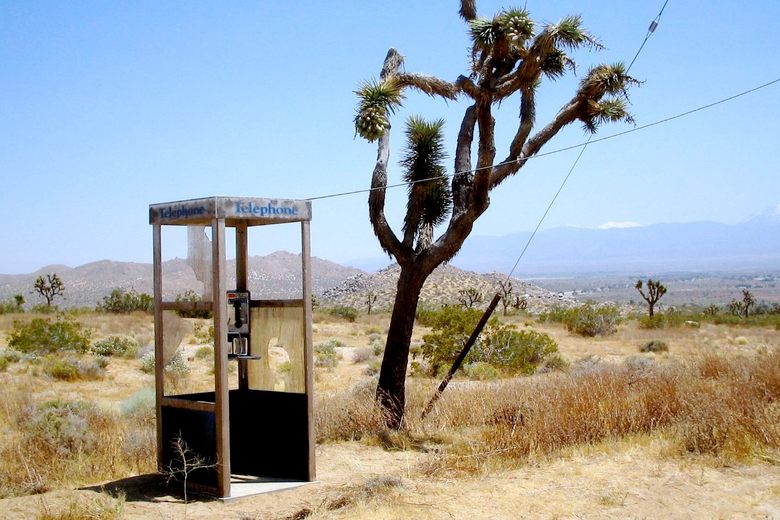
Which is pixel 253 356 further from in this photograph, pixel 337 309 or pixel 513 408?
pixel 337 309

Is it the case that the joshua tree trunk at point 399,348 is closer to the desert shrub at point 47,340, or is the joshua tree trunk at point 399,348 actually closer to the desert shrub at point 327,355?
the desert shrub at point 327,355

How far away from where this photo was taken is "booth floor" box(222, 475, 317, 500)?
8484 mm

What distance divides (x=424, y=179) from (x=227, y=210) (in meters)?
5.11

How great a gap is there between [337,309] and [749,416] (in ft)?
133

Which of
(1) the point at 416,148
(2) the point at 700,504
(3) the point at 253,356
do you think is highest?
(1) the point at 416,148

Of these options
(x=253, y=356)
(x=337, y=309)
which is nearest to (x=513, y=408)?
(x=253, y=356)

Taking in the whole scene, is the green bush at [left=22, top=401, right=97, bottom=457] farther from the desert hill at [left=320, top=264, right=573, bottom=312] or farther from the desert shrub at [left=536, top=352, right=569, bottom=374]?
the desert hill at [left=320, top=264, right=573, bottom=312]

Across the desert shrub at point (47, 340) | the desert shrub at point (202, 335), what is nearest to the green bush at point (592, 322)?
the desert shrub at point (202, 335)

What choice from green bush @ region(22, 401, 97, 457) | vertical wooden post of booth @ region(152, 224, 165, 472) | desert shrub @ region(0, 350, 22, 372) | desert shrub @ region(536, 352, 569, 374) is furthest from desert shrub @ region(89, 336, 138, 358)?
vertical wooden post of booth @ region(152, 224, 165, 472)

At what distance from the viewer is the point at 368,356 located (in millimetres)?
26328

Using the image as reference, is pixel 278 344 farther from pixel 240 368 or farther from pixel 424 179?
pixel 424 179

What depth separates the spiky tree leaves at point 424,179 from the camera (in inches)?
511

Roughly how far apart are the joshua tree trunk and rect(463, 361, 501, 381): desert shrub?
7617 mm

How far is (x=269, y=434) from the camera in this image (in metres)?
9.58
